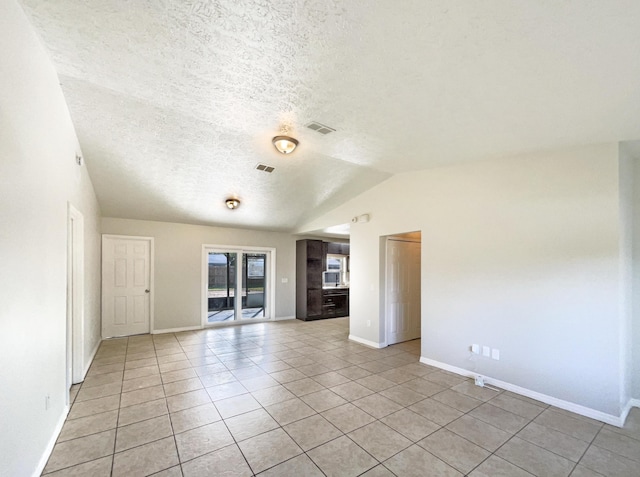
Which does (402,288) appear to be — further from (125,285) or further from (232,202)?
(125,285)

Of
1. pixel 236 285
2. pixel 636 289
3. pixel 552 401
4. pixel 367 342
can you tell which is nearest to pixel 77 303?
pixel 236 285

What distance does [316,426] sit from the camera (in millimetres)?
2670

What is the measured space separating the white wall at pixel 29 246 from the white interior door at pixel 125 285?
11.2 ft

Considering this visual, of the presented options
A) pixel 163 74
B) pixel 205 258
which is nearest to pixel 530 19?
pixel 163 74

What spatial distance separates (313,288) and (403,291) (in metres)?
2.69

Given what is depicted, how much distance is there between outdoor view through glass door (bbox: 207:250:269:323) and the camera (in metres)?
6.89

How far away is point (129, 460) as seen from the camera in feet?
7.24

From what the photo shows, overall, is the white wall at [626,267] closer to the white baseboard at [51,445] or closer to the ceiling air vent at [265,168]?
the ceiling air vent at [265,168]

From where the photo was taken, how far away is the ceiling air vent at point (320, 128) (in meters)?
3.07

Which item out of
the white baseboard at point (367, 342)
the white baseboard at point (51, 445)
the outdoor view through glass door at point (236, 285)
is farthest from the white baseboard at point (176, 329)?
the white baseboard at point (367, 342)

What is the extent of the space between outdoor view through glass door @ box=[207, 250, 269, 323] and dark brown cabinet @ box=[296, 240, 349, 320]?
0.90 meters

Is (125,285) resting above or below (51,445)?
above

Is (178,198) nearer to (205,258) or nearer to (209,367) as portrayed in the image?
(205,258)

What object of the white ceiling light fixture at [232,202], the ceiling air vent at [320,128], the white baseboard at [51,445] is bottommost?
the white baseboard at [51,445]
